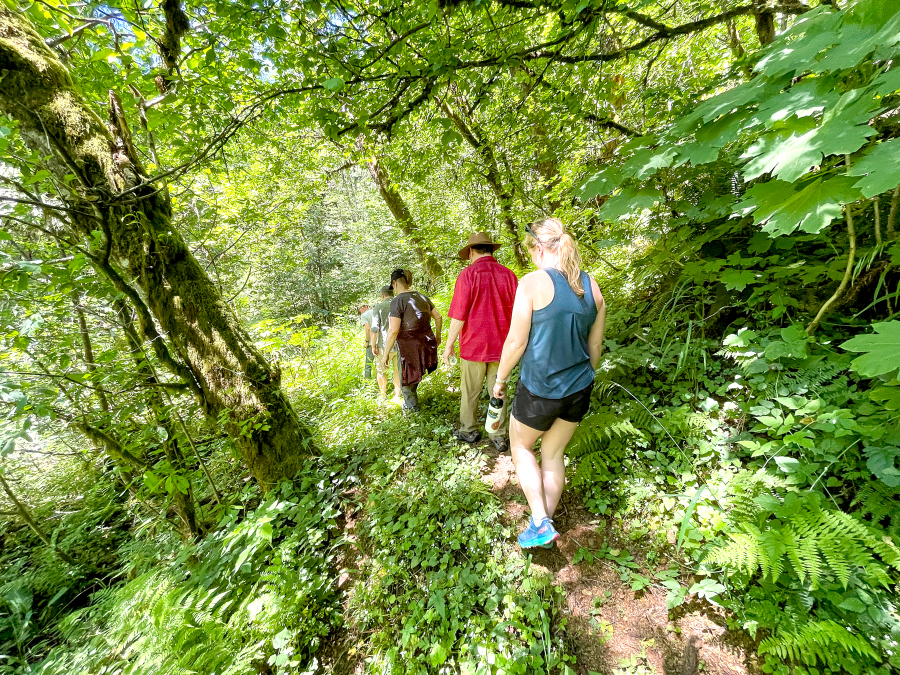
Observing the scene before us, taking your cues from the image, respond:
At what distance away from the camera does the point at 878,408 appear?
1781 mm

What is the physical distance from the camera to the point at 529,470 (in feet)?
7.13

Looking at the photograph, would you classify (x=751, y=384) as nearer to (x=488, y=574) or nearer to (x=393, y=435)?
(x=488, y=574)

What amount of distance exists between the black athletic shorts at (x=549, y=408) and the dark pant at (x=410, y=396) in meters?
2.37

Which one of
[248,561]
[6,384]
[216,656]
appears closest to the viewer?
[6,384]

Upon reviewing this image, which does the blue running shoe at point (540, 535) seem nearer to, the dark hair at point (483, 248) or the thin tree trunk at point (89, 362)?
the dark hair at point (483, 248)

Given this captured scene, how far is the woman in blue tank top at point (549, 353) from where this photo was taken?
1.88m

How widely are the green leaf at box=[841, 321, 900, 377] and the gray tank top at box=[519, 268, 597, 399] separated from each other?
1.04 metres

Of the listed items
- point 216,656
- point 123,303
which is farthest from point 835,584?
point 123,303

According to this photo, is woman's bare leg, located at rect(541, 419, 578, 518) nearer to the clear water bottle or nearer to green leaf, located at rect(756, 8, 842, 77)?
the clear water bottle

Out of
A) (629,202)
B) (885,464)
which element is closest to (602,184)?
(629,202)

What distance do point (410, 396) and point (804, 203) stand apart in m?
3.90

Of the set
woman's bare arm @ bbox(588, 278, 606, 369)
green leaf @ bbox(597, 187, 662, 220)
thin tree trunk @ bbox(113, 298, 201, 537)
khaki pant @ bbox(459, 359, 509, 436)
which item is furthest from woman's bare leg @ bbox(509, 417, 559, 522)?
thin tree trunk @ bbox(113, 298, 201, 537)

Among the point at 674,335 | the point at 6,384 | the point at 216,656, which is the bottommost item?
the point at 216,656

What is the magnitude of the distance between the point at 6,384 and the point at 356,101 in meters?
3.11
